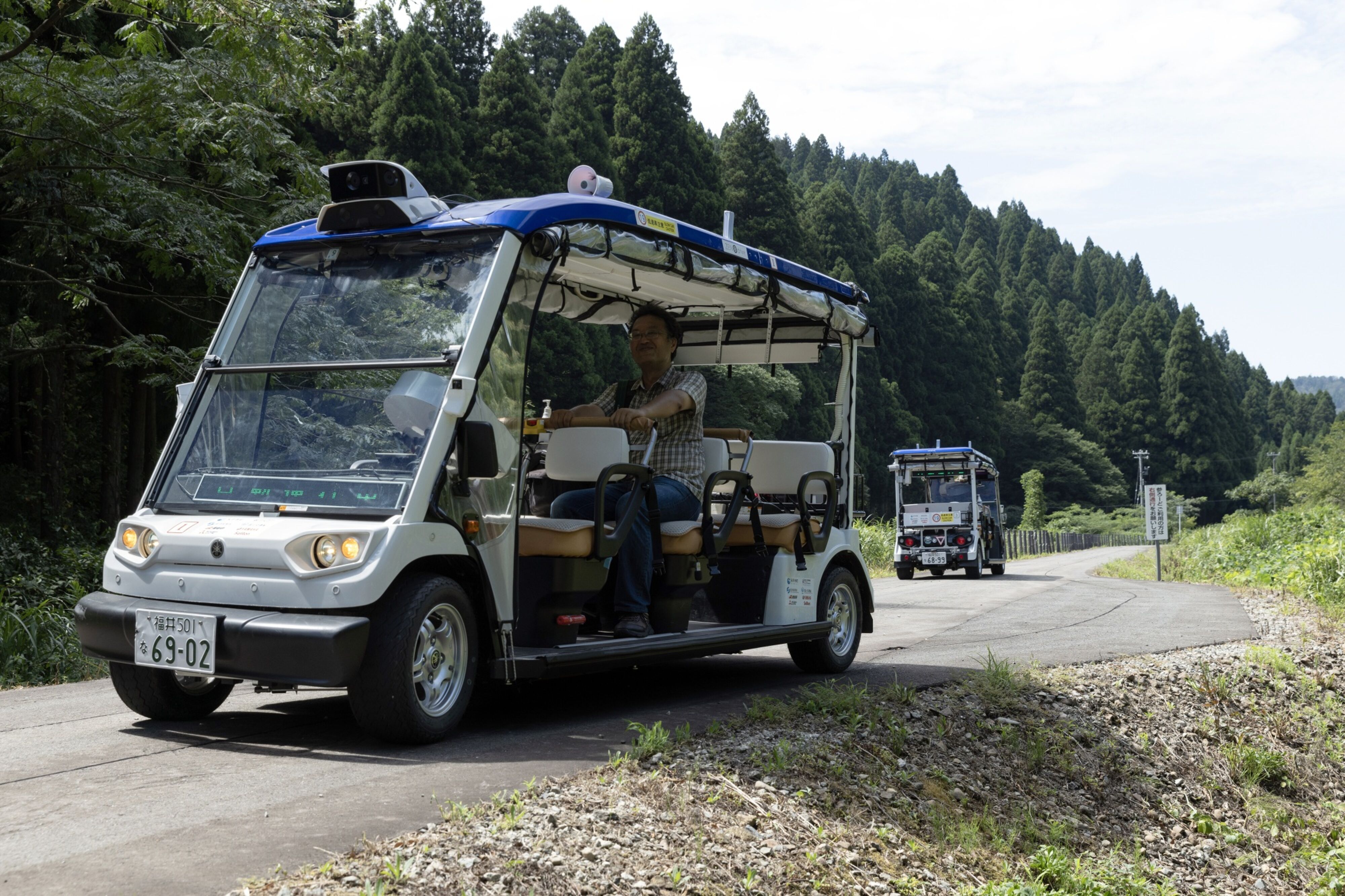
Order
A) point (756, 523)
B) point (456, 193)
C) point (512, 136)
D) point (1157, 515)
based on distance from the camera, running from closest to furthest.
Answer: point (756, 523) < point (456, 193) < point (1157, 515) < point (512, 136)

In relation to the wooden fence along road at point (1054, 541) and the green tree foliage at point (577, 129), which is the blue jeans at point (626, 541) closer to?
the wooden fence along road at point (1054, 541)

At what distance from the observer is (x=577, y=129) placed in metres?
51.2

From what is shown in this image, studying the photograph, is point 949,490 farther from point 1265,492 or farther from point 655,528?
point 1265,492

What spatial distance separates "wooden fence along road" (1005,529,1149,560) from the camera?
54.4 metres

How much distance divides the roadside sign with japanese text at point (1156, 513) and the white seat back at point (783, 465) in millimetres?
21248

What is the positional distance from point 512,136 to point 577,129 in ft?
23.8

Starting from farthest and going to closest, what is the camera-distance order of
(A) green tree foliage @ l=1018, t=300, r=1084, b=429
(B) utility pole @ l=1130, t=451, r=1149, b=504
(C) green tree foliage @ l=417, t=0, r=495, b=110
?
(B) utility pole @ l=1130, t=451, r=1149, b=504 < (A) green tree foliage @ l=1018, t=300, r=1084, b=429 < (C) green tree foliage @ l=417, t=0, r=495, b=110

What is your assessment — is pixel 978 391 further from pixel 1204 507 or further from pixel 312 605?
pixel 312 605

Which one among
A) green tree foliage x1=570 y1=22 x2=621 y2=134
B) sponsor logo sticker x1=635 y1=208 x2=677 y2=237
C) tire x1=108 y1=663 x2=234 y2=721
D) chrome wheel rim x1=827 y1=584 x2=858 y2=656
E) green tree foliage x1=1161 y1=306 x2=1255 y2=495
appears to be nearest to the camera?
tire x1=108 y1=663 x2=234 y2=721

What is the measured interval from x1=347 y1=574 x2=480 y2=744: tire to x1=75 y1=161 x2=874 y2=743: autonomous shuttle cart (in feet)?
0.04

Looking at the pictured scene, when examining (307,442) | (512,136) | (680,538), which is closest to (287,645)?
(307,442)

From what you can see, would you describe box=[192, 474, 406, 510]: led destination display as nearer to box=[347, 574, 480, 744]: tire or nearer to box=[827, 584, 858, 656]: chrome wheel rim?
box=[347, 574, 480, 744]: tire

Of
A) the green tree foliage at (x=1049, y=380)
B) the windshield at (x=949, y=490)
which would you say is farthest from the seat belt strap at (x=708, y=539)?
the green tree foliage at (x=1049, y=380)

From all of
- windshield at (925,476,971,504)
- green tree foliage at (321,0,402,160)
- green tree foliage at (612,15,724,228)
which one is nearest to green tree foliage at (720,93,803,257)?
green tree foliage at (612,15,724,228)
